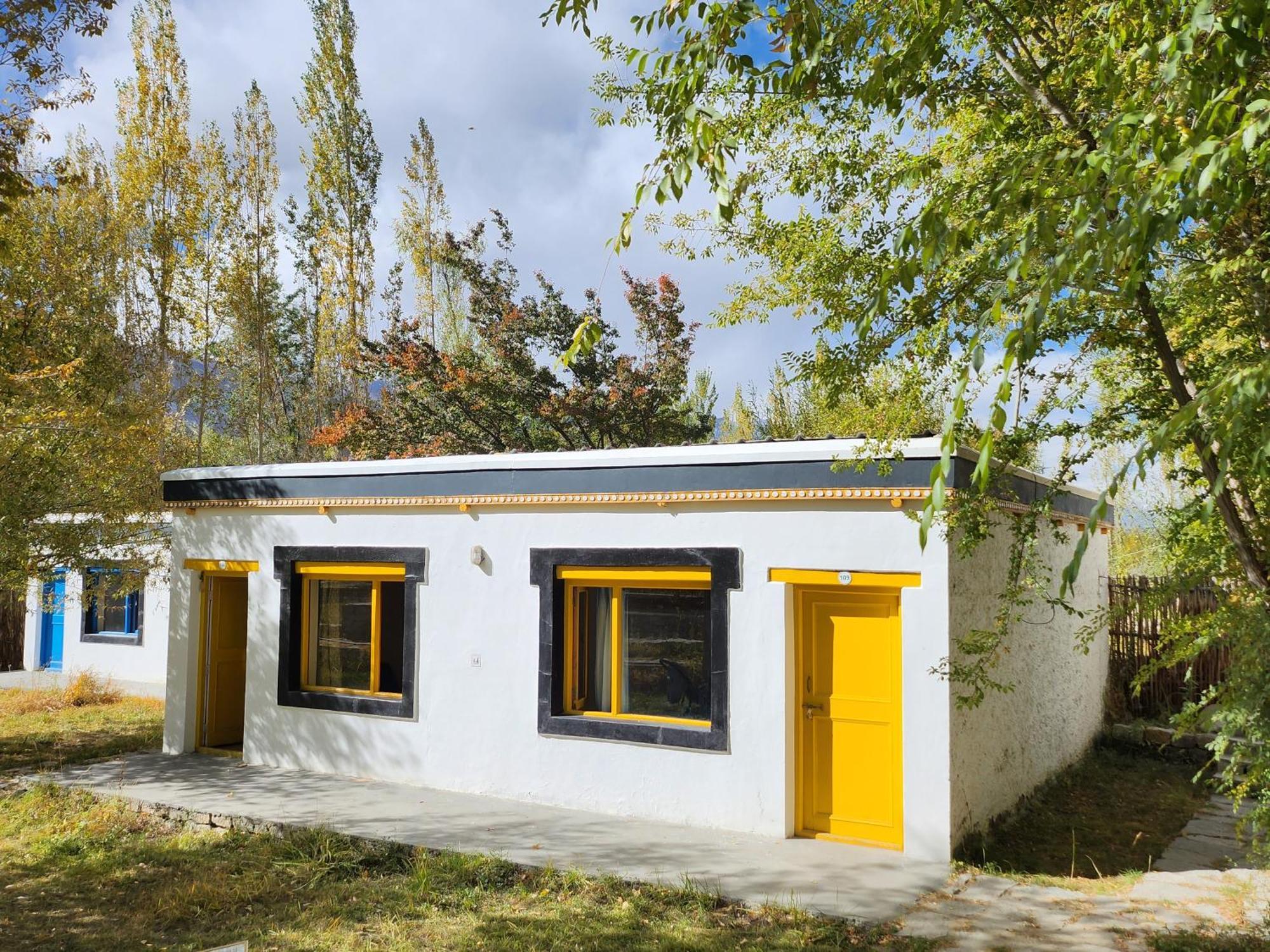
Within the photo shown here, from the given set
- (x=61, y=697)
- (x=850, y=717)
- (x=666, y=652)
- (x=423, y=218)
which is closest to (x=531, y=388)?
(x=423, y=218)

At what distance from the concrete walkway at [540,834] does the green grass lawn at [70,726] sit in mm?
1123

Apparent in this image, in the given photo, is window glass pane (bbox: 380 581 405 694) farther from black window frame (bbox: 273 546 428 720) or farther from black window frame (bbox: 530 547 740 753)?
black window frame (bbox: 530 547 740 753)

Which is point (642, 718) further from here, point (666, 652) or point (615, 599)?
point (615, 599)

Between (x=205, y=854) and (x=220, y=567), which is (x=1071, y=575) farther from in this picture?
(x=220, y=567)

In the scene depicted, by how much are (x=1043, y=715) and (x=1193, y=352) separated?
485cm

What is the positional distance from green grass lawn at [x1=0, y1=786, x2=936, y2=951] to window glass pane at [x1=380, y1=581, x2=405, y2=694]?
2.30 m

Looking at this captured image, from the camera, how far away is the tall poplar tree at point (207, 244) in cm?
2069

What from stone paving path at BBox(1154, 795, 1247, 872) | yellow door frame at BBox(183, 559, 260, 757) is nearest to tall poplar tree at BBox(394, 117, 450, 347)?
yellow door frame at BBox(183, 559, 260, 757)

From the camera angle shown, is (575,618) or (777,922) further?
(575,618)

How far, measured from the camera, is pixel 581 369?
20.2m

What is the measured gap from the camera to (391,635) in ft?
32.4

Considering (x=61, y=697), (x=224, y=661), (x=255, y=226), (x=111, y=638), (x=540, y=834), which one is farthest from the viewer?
(x=255, y=226)

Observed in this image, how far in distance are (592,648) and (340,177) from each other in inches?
715

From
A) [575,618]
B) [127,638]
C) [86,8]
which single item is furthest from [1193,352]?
[127,638]
